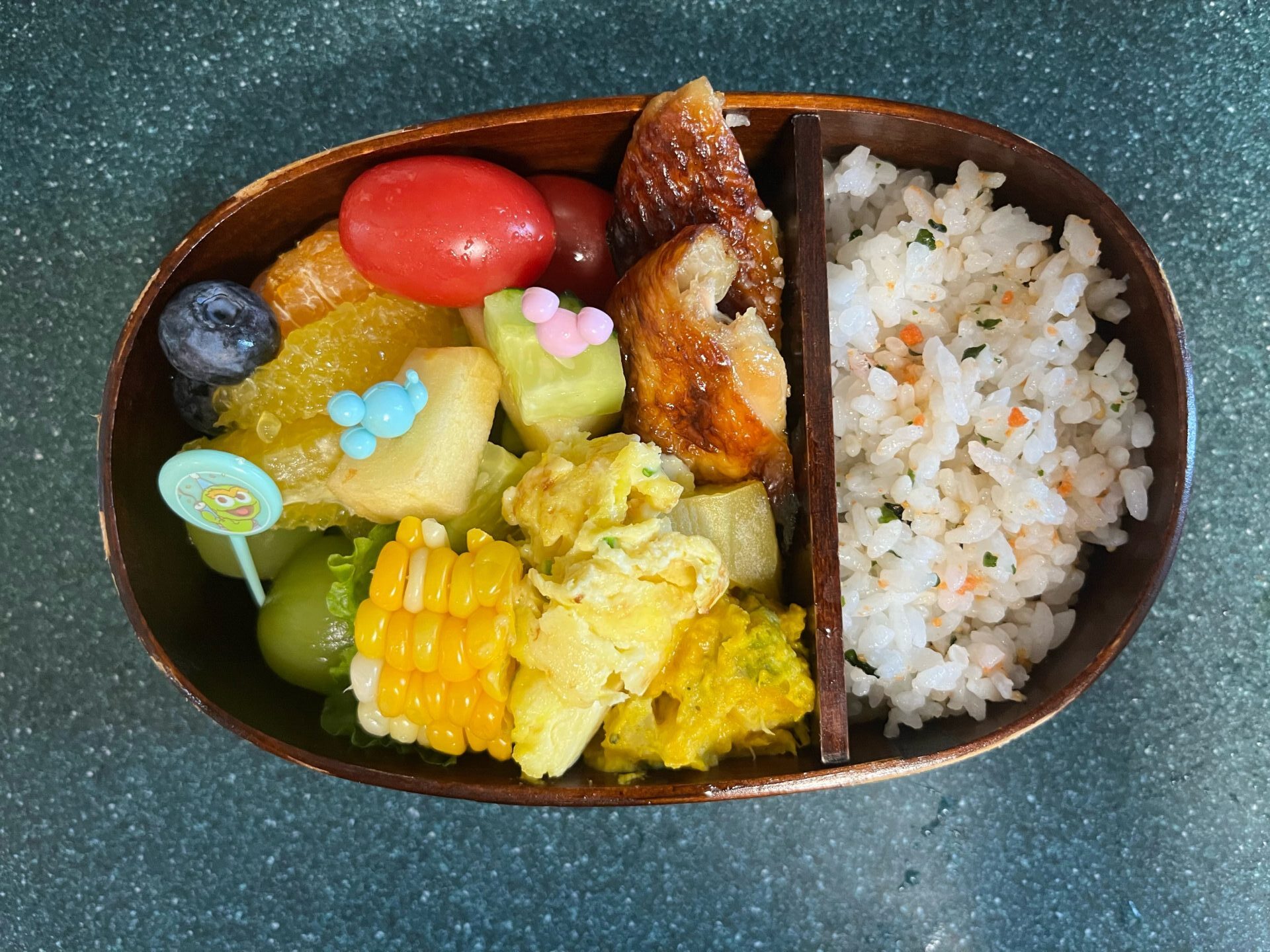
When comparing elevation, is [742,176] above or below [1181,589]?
above

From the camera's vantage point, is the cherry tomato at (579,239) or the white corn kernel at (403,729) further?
the cherry tomato at (579,239)

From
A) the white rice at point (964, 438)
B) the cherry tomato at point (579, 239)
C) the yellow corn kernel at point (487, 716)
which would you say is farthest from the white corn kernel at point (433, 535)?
the white rice at point (964, 438)

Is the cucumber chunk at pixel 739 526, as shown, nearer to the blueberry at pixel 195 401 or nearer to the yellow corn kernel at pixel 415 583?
the yellow corn kernel at pixel 415 583

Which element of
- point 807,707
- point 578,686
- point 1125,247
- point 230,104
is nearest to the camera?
point 578,686

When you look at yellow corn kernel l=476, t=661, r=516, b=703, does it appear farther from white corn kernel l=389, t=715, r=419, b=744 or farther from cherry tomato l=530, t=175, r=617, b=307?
cherry tomato l=530, t=175, r=617, b=307

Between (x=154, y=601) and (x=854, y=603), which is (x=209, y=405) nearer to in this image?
(x=154, y=601)

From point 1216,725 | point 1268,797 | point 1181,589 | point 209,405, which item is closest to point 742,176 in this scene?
point 209,405

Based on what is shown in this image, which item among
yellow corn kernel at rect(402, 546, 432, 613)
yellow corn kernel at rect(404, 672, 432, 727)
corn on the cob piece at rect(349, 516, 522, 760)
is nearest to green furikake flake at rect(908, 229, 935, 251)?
corn on the cob piece at rect(349, 516, 522, 760)
